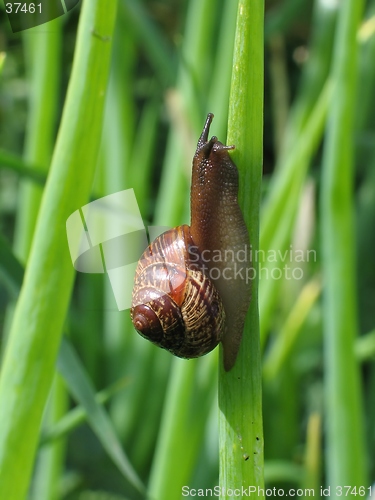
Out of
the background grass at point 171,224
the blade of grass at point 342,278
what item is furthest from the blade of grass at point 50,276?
the blade of grass at point 342,278

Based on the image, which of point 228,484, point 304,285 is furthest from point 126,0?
point 228,484

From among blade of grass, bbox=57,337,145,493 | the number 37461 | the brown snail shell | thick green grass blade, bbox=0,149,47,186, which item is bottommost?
blade of grass, bbox=57,337,145,493

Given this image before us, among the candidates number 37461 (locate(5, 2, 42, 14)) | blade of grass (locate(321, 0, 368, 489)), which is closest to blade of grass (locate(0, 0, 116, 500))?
number 37461 (locate(5, 2, 42, 14))

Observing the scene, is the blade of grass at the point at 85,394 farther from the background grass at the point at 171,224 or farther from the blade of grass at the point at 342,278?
the blade of grass at the point at 342,278

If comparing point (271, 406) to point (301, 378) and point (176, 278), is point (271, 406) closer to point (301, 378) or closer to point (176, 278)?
point (301, 378)

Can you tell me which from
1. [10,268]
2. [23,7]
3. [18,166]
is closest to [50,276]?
[10,268]

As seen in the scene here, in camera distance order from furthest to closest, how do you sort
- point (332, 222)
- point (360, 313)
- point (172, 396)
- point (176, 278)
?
point (360, 313)
point (172, 396)
point (332, 222)
point (176, 278)

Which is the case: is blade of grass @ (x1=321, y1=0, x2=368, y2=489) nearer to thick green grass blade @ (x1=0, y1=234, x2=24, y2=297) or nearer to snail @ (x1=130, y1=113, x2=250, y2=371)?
snail @ (x1=130, y1=113, x2=250, y2=371)
